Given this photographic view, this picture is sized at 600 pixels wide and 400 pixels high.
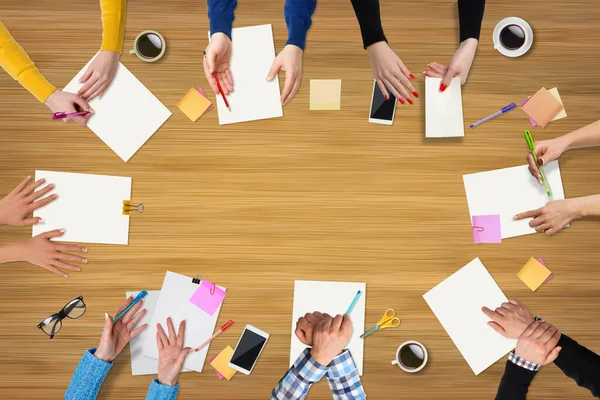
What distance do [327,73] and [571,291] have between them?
899 millimetres

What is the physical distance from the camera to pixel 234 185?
148 centimetres

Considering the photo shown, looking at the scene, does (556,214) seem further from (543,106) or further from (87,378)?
(87,378)

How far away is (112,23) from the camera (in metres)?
1.45

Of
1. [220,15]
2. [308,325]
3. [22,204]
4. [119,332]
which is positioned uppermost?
[220,15]

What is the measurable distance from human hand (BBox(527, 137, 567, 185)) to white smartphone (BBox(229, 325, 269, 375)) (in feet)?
2.80

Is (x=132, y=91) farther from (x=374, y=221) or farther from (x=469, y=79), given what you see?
(x=469, y=79)

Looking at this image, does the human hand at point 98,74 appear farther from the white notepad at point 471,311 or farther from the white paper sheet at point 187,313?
the white notepad at point 471,311

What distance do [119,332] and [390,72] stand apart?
102cm

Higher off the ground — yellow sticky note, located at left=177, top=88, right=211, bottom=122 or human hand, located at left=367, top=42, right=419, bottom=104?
human hand, located at left=367, top=42, right=419, bottom=104

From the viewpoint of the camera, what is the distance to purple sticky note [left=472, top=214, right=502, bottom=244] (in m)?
1.47

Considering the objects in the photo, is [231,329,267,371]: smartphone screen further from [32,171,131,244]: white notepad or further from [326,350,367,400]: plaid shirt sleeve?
[32,171,131,244]: white notepad

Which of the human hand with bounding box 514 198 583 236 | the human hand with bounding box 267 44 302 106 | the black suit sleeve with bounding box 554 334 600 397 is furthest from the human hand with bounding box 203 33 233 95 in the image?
the black suit sleeve with bounding box 554 334 600 397

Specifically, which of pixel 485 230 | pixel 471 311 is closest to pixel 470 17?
pixel 485 230

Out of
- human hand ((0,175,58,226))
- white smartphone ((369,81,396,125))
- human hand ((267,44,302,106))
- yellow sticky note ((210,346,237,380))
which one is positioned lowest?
yellow sticky note ((210,346,237,380))
